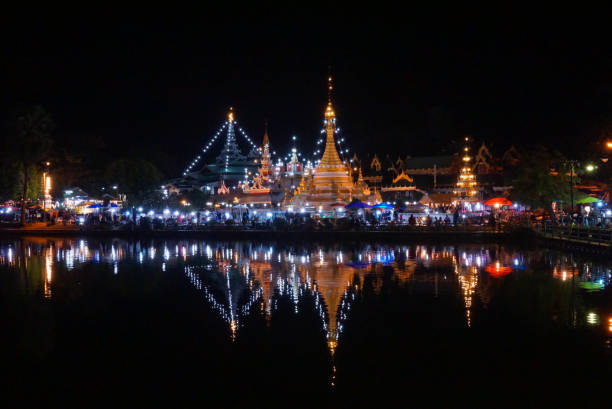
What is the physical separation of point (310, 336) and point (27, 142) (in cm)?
3903

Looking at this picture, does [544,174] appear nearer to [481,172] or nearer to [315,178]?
[315,178]

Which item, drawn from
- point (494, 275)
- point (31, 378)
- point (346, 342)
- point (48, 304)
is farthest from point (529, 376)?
point (48, 304)

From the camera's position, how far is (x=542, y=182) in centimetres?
3684

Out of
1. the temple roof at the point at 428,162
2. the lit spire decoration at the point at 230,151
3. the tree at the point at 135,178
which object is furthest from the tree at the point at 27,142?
the temple roof at the point at 428,162

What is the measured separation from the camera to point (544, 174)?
36.7m

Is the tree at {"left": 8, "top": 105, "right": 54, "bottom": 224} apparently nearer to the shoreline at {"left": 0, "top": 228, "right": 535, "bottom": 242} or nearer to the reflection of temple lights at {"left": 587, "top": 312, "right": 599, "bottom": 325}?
the shoreline at {"left": 0, "top": 228, "right": 535, "bottom": 242}

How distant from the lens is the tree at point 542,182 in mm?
36625

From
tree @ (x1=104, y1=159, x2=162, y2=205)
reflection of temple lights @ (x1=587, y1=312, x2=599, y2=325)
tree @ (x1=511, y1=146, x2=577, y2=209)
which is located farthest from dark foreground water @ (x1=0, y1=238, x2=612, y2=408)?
tree @ (x1=104, y1=159, x2=162, y2=205)

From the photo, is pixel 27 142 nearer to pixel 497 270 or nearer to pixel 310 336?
pixel 497 270

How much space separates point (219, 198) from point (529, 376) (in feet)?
164

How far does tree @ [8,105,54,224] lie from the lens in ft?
146

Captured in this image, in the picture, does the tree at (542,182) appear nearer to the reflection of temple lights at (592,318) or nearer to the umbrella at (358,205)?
the umbrella at (358,205)

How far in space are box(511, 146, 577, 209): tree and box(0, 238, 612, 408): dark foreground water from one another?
16052mm

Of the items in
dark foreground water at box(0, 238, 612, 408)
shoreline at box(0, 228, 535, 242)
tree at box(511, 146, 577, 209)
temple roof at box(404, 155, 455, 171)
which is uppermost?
temple roof at box(404, 155, 455, 171)
